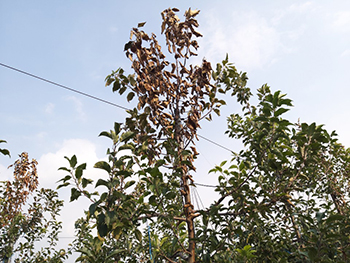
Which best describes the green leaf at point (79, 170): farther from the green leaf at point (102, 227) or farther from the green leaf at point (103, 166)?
the green leaf at point (102, 227)

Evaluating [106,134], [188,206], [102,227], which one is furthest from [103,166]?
[188,206]

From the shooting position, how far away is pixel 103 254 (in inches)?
113

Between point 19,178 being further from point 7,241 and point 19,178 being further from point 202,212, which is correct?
point 202,212

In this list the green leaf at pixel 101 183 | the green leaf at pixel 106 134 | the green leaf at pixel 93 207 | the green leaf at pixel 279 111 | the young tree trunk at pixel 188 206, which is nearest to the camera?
the green leaf at pixel 93 207

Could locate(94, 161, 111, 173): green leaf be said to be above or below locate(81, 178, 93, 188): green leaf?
above

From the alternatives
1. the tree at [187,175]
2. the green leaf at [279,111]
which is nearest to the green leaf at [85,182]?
the tree at [187,175]

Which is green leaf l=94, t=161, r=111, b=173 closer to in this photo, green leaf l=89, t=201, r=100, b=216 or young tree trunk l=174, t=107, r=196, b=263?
green leaf l=89, t=201, r=100, b=216

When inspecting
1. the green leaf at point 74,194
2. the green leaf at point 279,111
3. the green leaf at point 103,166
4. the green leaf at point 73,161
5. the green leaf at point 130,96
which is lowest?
the green leaf at point 74,194

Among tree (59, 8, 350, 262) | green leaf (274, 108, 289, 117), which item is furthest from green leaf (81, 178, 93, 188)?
green leaf (274, 108, 289, 117)

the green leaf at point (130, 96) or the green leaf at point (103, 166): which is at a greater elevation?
the green leaf at point (130, 96)

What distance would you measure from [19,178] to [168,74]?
598cm

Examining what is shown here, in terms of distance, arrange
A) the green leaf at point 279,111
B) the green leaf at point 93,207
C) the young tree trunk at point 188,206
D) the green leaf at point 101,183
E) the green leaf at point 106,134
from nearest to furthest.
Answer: the green leaf at point 93,207
the green leaf at point 101,183
the green leaf at point 106,134
the green leaf at point 279,111
the young tree trunk at point 188,206

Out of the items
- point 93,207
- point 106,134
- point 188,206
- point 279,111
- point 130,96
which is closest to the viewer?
point 93,207

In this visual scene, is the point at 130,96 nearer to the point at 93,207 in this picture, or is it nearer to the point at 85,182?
the point at 85,182
